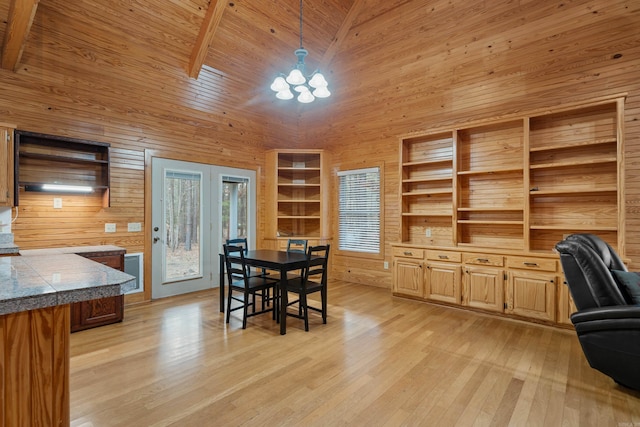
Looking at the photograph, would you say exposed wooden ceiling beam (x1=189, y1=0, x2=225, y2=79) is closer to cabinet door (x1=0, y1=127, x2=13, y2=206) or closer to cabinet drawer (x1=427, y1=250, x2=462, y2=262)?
cabinet door (x1=0, y1=127, x2=13, y2=206)

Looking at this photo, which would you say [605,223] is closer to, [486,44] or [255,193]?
[486,44]

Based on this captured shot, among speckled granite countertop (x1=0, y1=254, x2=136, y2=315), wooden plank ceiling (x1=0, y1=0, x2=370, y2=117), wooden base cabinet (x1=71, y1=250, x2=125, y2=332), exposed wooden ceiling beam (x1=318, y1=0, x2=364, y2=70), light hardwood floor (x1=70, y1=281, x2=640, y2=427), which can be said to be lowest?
light hardwood floor (x1=70, y1=281, x2=640, y2=427)

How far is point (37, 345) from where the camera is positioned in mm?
1312

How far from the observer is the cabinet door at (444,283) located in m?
4.40

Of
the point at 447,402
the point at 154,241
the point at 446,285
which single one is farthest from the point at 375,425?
the point at 154,241

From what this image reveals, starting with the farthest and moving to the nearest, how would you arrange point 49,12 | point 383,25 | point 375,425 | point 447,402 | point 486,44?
point 383,25, point 486,44, point 49,12, point 447,402, point 375,425

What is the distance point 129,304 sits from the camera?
14.8 feet

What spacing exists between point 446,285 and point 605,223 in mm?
1935

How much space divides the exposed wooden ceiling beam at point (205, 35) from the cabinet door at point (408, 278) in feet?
13.8

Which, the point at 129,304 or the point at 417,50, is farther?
the point at 417,50

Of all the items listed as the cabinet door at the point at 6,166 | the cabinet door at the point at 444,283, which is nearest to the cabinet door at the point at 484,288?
the cabinet door at the point at 444,283

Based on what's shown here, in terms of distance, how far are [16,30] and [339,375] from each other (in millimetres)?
4575

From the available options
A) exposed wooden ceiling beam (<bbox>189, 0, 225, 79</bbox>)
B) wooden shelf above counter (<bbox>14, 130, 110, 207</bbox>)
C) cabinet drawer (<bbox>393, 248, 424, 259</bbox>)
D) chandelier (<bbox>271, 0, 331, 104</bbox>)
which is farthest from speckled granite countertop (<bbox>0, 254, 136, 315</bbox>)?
cabinet drawer (<bbox>393, 248, 424, 259</bbox>)

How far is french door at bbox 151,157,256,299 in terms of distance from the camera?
4867 millimetres
